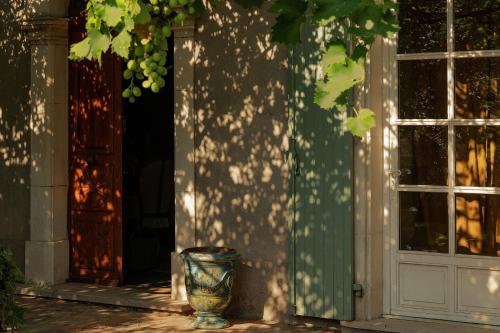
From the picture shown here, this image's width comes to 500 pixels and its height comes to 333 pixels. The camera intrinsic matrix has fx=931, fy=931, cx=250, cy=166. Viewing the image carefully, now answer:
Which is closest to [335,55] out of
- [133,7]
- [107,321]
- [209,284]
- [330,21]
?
[330,21]

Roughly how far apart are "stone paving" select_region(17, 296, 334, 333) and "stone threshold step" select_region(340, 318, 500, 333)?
0.98 feet

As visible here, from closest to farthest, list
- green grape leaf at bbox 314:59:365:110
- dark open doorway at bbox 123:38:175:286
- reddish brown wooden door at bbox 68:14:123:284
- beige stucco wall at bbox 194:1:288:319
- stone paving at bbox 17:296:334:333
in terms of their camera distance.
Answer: green grape leaf at bbox 314:59:365:110 → stone paving at bbox 17:296:334:333 → beige stucco wall at bbox 194:1:288:319 → reddish brown wooden door at bbox 68:14:123:284 → dark open doorway at bbox 123:38:175:286

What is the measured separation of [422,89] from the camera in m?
6.17

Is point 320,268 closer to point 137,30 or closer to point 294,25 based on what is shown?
point 137,30

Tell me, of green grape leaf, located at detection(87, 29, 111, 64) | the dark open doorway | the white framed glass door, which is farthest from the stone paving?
green grape leaf, located at detection(87, 29, 111, 64)

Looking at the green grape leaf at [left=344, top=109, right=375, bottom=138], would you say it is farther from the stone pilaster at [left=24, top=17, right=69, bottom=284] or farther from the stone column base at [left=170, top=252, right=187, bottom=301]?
the stone pilaster at [left=24, top=17, right=69, bottom=284]

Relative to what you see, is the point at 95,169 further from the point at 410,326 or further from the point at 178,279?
the point at 410,326

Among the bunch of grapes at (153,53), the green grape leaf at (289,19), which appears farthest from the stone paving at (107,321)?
the green grape leaf at (289,19)

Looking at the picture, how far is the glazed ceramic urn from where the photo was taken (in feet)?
21.2

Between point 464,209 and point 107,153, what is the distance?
3166 mm

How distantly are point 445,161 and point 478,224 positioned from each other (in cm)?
46

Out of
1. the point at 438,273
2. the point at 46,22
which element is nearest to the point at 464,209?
the point at 438,273

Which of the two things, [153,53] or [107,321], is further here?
[107,321]

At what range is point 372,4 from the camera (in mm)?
3219
